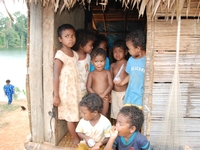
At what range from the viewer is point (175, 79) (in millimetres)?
2447

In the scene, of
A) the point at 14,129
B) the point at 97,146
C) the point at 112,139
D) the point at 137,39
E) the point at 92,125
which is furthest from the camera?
the point at 14,129

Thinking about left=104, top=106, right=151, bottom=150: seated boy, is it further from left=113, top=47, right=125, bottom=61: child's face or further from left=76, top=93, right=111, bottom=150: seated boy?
left=113, top=47, right=125, bottom=61: child's face

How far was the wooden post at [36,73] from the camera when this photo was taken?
2.83 metres

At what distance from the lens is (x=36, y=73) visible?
2912 mm

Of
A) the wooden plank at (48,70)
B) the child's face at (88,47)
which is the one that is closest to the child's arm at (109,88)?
the child's face at (88,47)

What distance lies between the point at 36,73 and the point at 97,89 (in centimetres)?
83

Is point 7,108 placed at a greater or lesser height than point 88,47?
lesser

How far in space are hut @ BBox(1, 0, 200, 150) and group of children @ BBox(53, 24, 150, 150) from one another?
5.9 inches

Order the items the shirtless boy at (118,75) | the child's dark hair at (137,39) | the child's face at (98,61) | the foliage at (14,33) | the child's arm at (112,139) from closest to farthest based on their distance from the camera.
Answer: the child's arm at (112,139) < the child's dark hair at (137,39) < the child's face at (98,61) < the shirtless boy at (118,75) < the foliage at (14,33)

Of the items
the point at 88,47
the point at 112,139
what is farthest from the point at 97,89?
the point at 112,139

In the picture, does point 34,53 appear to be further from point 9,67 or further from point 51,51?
point 9,67

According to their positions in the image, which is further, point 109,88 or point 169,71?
point 109,88

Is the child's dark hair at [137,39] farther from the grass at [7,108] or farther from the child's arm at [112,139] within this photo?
the grass at [7,108]

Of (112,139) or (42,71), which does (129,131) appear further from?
(42,71)
